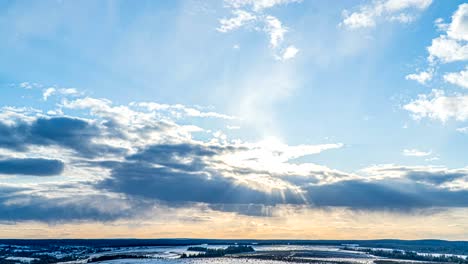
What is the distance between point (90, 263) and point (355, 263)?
98.0 m

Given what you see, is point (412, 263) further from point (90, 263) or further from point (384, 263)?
point (90, 263)

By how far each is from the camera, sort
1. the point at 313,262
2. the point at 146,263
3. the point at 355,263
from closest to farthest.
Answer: the point at 146,263 → the point at 355,263 → the point at 313,262

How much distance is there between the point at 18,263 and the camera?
184 metres

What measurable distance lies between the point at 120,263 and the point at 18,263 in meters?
43.1

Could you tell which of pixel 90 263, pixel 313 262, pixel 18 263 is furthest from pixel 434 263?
pixel 18 263

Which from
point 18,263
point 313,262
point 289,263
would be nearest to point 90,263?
point 18,263

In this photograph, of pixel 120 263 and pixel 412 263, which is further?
pixel 412 263

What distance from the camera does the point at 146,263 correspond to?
17250 cm

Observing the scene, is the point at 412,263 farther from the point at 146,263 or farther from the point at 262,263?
the point at 146,263

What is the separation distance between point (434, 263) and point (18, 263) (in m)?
160

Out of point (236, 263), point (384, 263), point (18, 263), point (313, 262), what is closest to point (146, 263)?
point (236, 263)

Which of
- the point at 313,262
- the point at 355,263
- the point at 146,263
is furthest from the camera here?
the point at 313,262

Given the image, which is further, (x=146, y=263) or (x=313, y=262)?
(x=313, y=262)

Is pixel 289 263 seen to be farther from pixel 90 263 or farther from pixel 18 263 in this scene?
pixel 18 263
